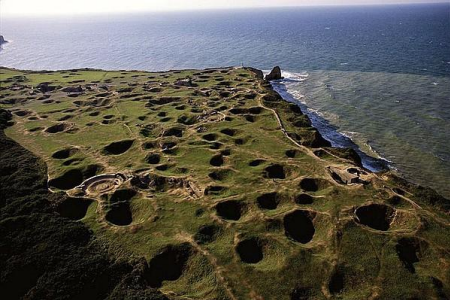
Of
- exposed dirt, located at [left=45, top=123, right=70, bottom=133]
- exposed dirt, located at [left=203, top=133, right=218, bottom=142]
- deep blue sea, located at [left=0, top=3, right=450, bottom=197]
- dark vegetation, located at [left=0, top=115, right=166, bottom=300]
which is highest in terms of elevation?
dark vegetation, located at [left=0, top=115, right=166, bottom=300]

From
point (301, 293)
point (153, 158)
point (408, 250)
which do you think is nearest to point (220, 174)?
point (153, 158)

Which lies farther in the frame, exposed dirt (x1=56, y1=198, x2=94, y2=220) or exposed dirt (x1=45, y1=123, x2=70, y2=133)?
exposed dirt (x1=45, y1=123, x2=70, y2=133)

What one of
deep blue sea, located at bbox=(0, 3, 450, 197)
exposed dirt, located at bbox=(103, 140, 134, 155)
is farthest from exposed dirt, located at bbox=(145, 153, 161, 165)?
deep blue sea, located at bbox=(0, 3, 450, 197)

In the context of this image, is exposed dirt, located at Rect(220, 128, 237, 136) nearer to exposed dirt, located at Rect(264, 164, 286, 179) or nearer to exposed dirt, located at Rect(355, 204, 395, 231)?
exposed dirt, located at Rect(264, 164, 286, 179)

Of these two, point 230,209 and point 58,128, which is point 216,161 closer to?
point 230,209

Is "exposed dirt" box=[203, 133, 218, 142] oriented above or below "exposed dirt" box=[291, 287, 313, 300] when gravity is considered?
below

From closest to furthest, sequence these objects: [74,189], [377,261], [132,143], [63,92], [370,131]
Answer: [377,261] → [74,189] → [132,143] → [370,131] → [63,92]

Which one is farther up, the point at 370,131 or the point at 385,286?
the point at 385,286

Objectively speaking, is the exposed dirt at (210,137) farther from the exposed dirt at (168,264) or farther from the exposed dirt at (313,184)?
the exposed dirt at (168,264)

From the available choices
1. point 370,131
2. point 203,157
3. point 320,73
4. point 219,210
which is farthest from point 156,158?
point 320,73

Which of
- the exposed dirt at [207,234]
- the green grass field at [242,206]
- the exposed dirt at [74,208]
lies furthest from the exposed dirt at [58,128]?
the exposed dirt at [207,234]

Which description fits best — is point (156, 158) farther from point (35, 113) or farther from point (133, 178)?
point (35, 113)
